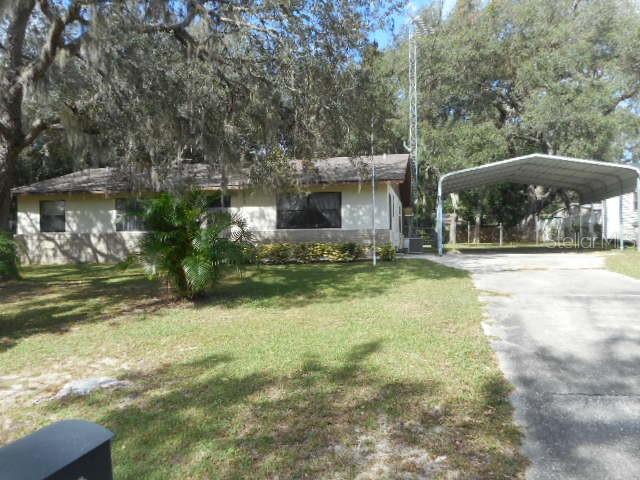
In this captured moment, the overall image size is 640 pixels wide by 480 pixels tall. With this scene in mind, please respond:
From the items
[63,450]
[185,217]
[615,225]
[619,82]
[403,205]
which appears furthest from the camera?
[403,205]

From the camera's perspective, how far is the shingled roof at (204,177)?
12.8 meters

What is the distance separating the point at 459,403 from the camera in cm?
387

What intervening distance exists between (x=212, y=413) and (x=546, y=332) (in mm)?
4305

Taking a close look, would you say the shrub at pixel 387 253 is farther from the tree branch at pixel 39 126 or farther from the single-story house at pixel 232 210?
the tree branch at pixel 39 126

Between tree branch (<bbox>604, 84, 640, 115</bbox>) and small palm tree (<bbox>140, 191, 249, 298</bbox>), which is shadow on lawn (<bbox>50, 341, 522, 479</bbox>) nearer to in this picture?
small palm tree (<bbox>140, 191, 249, 298</bbox>)

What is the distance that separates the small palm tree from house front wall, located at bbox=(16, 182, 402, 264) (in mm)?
7839

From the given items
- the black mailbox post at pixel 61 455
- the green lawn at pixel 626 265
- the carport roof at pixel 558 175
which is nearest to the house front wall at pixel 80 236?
the carport roof at pixel 558 175

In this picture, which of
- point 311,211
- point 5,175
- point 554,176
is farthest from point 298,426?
point 554,176

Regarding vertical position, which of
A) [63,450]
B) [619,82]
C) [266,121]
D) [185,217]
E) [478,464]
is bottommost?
[478,464]

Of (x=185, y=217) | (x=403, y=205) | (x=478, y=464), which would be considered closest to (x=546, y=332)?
(x=478, y=464)

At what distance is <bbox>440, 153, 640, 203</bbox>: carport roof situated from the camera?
52.3ft

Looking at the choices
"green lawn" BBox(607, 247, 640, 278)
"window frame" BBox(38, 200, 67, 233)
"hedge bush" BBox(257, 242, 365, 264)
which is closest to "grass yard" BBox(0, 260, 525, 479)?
"green lawn" BBox(607, 247, 640, 278)

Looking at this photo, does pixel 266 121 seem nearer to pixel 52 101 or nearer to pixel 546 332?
pixel 52 101

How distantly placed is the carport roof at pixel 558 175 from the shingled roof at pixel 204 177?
2.34m
